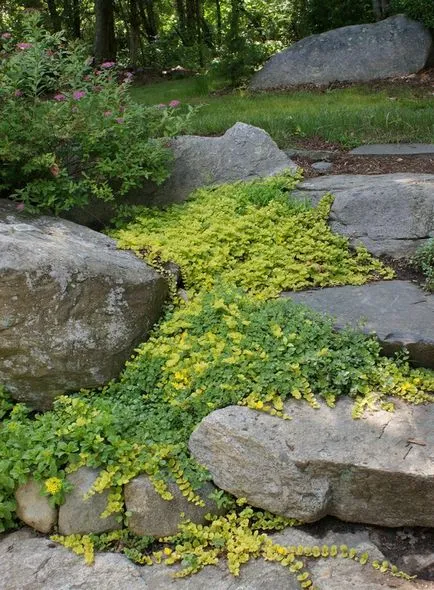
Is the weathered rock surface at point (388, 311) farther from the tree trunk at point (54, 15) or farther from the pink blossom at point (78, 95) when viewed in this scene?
the tree trunk at point (54, 15)

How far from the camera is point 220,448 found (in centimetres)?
356

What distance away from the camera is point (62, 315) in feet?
13.7

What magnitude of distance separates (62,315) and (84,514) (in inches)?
49.8

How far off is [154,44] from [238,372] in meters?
15.8

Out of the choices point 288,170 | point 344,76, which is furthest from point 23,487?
point 344,76

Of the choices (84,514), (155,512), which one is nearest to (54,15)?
(84,514)

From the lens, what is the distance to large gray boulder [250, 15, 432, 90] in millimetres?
11969

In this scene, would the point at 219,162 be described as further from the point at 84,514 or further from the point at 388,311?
the point at 84,514

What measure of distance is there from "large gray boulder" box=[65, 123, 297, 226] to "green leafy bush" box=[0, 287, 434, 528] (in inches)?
84.1

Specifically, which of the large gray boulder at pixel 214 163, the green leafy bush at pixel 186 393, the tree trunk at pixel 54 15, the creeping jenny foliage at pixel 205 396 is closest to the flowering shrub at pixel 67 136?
the large gray boulder at pixel 214 163

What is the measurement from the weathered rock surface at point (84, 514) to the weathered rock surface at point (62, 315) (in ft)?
2.72

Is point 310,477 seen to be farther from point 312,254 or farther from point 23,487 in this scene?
point 312,254

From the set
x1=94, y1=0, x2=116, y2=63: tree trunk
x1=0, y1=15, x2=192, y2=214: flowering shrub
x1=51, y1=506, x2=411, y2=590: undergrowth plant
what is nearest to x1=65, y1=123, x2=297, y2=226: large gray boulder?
x1=0, y1=15, x2=192, y2=214: flowering shrub

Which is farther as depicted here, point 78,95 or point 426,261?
point 78,95
